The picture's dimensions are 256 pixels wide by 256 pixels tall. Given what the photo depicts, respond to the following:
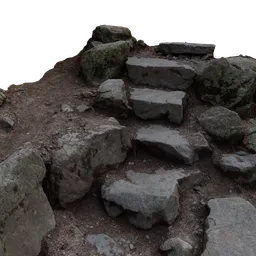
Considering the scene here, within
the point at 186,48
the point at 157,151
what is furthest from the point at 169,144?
the point at 186,48

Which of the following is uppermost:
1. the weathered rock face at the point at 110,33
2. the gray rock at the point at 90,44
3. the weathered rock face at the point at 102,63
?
the weathered rock face at the point at 110,33

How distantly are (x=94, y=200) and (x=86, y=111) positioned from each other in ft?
4.61

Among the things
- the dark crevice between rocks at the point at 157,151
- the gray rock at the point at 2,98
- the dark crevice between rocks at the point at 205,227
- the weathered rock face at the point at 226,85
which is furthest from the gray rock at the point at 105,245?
the weathered rock face at the point at 226,85

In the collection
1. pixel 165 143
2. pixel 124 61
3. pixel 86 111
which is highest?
pixel 124 61

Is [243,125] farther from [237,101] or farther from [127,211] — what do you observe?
[127,211]

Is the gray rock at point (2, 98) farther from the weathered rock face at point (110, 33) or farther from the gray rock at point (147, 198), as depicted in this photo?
the weathered rock face at point (110, 33)

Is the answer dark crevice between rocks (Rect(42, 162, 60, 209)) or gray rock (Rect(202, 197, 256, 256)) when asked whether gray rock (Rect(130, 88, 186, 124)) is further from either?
dark crevice between rocks (Rect(42, 162, 60, 209))

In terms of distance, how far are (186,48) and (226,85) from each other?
1.52m

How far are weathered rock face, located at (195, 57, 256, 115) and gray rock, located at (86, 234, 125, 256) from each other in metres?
2.76

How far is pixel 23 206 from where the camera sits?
3.27 m

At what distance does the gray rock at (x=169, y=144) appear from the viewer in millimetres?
4465

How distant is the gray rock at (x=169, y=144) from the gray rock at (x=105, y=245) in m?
1.38

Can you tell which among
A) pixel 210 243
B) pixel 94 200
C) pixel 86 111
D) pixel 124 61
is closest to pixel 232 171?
pixel 210 243

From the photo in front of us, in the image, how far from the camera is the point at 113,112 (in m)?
4.96
